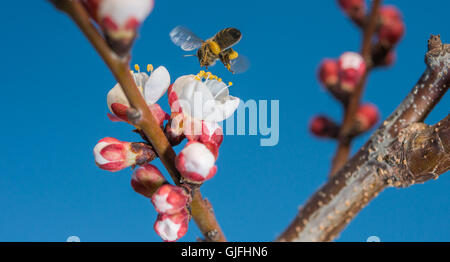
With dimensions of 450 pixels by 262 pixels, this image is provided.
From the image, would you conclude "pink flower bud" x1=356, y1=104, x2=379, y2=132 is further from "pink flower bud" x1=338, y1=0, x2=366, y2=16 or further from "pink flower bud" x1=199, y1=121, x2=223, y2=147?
"pink flower bud" x1=199, y1=121, x2=223, y2=147

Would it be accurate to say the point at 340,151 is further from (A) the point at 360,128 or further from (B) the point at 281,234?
(B) the point at 281,234

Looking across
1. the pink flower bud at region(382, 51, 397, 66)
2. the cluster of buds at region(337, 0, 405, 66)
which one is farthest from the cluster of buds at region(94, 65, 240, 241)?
the pink flower bud at region(382, 51, 397, 66)

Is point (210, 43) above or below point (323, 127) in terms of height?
below

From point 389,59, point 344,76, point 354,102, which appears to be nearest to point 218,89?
point 354,102

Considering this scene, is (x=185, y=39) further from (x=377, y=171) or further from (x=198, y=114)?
(x=377, y=171)
